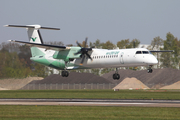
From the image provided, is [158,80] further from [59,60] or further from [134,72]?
[59,60]

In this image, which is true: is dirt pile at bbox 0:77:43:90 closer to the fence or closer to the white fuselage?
the fence

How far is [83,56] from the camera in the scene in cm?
4616

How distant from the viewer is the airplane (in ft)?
135

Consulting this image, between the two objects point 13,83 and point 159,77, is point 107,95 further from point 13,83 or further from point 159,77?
point 159,77

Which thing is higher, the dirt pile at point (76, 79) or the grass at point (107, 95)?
the dirt pile at point (76, 79)

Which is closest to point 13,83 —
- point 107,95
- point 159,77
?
point 107,95

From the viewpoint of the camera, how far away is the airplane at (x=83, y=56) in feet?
135

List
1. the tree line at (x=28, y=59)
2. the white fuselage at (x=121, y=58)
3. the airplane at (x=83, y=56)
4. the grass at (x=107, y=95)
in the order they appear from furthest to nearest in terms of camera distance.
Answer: the tree line at (x=28, y=59) → the grass at (x=107, y=95) → the airplane at (x=83, y=56) → the white fuselage at (x=121, y=58)

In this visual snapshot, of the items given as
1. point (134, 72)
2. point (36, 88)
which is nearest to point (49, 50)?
point (36, 88)

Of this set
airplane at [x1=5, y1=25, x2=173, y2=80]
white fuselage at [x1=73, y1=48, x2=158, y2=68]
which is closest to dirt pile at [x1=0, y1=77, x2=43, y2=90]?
airplane at [x1=5, y1=25, x2=173, y2=80]

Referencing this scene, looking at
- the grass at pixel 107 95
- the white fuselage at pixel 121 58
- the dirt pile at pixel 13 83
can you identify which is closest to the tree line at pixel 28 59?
the dirt pile at pixel 13 83

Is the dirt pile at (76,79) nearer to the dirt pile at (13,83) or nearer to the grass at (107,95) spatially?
the dirt pile at (13,83)

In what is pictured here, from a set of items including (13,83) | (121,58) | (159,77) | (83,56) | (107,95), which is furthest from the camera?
(159,77)

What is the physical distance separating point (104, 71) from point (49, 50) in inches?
Answer: 1512
